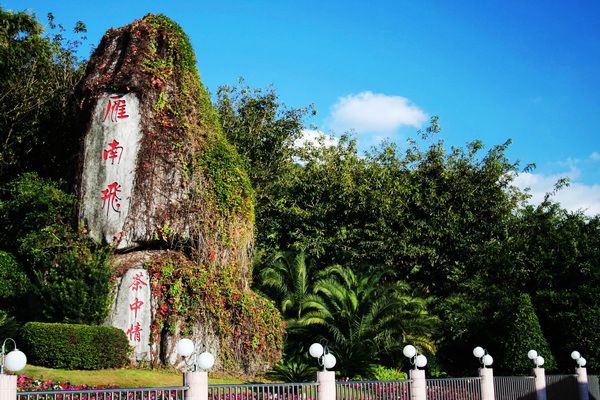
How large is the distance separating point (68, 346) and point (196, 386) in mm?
7283

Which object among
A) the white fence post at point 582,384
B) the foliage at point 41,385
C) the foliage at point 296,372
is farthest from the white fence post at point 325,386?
the white fence post at point 582,384

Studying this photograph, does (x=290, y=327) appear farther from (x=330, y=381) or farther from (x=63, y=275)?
(x=330, y=381)

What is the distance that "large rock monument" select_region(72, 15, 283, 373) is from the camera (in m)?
20.8

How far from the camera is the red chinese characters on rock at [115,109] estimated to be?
2250 centimetres

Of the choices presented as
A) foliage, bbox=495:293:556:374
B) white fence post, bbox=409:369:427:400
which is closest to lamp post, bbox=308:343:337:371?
white fence post, bbox=409:369:427:400

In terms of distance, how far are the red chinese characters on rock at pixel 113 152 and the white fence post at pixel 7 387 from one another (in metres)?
12.8

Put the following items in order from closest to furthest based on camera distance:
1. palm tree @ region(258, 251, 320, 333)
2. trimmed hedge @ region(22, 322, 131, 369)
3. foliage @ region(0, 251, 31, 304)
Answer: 1. trimmed hedge @ region(22, 322, 131, 369)
2. foliage @ region(0, 251, 31, 304)
3. palm tree @ region(258, 251, 320, 333)

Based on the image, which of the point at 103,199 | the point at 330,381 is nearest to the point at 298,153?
the point at 103,199

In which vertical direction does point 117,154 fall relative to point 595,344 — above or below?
above

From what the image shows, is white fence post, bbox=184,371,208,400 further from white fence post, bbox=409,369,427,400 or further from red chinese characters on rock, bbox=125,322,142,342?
red chinese characters on rock, bbox=125,322,142,342

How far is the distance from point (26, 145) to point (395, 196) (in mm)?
15700

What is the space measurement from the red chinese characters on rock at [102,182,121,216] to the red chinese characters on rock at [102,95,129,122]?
2174mm

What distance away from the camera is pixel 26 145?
29.0 m

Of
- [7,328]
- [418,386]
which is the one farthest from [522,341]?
[7,328]
